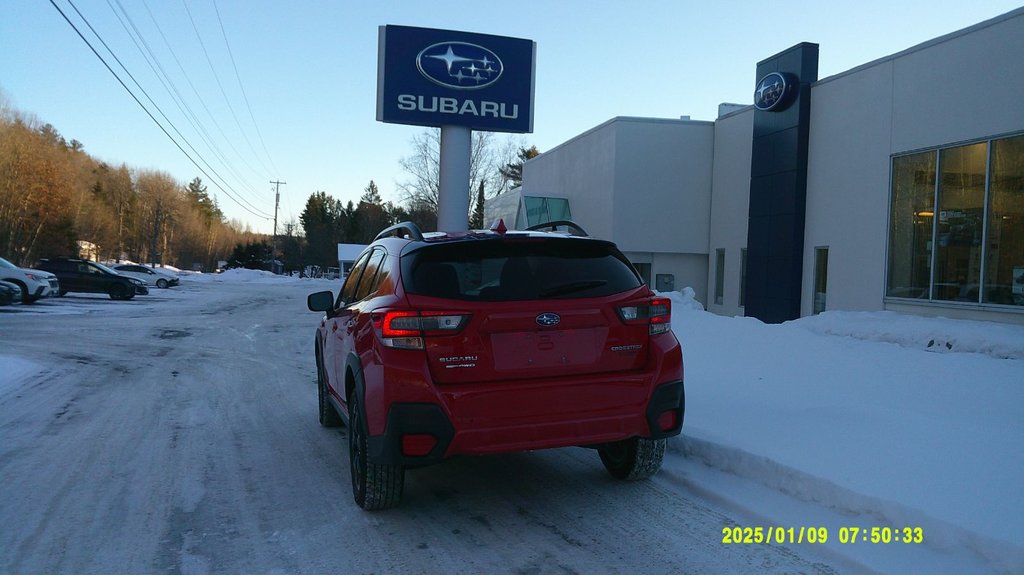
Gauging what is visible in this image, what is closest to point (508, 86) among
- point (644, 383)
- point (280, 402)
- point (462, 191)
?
point (462, 191)

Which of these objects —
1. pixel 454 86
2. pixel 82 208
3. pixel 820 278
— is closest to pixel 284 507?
pixel 454 86

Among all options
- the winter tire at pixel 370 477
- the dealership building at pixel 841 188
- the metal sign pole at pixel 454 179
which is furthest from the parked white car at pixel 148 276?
the winter tire at pixel 370 477

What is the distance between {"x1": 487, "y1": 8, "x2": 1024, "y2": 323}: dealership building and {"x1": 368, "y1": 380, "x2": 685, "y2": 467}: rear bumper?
1265 cm

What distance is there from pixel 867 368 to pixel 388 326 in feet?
18.8

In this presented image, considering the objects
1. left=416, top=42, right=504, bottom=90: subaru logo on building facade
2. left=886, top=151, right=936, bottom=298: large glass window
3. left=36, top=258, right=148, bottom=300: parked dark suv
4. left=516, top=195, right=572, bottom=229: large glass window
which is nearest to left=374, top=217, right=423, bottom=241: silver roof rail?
left=416, top=42, right=504, bottom=90: subaru logo on building facade

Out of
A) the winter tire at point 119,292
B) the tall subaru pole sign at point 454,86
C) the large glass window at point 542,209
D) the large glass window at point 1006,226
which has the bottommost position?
the winter tire at point 119,292

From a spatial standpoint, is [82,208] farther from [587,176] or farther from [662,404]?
[662,404]

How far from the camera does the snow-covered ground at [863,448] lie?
359 centimetres

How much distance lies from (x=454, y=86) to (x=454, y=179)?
7.34 ft

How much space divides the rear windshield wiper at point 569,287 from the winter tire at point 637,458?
1191 mm

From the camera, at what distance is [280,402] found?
8.38 metres

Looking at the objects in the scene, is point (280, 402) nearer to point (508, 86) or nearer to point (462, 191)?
point (462, 191)

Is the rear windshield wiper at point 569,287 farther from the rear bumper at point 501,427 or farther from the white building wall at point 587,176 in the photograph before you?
the white building wall at point 587,176

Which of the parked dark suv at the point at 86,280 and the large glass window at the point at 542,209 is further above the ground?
the large glass window at the point at 542,209
